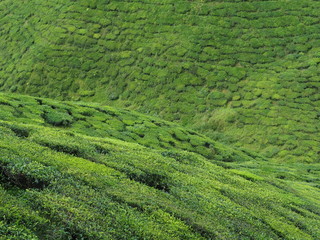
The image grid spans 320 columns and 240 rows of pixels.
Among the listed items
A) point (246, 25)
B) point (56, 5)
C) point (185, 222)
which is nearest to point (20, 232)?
point (185, 222)

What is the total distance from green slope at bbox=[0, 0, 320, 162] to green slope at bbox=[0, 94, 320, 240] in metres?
11.6

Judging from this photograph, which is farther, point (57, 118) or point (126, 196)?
point (57, 118)

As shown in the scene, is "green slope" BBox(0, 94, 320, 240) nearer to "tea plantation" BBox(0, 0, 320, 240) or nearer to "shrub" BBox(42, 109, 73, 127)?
"tea plantation" BBox(0, 0, 320, 240)

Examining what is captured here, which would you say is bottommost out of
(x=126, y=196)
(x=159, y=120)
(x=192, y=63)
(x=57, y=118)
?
(x=126, y=196)

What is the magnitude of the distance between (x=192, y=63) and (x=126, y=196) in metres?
25.3

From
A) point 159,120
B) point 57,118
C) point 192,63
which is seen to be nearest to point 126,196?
point 57,118

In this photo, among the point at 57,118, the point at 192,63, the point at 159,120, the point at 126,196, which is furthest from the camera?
the point at 192,63

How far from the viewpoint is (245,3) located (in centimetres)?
3719

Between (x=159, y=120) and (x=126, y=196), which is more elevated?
(x=159, y=120)

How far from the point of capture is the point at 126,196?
9742mm

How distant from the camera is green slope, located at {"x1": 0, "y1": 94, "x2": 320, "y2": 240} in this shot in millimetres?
7918

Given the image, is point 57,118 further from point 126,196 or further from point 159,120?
point 126,196

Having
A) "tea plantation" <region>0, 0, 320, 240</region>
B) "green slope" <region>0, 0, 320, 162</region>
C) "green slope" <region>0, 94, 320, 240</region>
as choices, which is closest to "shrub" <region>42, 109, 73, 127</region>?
"tea plantation" <region>0, 0, 320, 240</region>

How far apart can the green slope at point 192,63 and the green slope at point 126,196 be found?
38.0 ft
